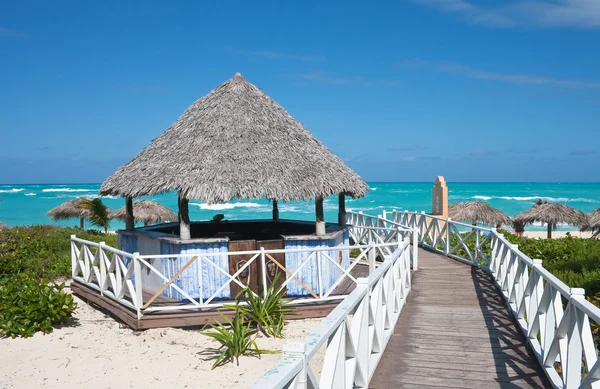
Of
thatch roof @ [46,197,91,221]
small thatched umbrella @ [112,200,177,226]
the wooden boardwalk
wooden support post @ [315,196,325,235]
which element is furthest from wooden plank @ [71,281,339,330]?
thatch roof @ [46,197,91,221]

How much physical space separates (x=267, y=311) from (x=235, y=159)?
293 cm

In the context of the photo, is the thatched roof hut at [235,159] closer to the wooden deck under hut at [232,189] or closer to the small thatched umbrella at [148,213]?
the wooden deck under hut at [232,189]

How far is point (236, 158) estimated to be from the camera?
10008mm

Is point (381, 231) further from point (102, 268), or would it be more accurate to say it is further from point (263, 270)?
point (102, 268)

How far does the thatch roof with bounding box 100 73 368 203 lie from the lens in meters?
9.62

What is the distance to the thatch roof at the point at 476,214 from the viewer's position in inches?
926

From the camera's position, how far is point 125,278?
8820mm

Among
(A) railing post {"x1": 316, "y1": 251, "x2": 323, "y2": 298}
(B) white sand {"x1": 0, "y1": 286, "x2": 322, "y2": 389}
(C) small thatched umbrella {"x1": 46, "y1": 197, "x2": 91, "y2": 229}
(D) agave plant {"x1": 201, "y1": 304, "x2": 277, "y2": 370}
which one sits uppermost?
(C) small thatched umbrella {"x1": 46, "y1": 197, "x2": 91, "y2": 229}

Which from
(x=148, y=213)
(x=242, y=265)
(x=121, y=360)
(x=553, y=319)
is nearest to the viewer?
(x=553, y=319)

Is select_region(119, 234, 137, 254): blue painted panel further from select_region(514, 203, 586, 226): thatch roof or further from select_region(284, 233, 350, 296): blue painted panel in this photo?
select_region(514, 203, 586, 226): thatch roof

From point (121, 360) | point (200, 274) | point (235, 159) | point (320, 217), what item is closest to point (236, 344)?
point (200, 274)

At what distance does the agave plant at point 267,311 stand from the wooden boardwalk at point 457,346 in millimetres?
2007

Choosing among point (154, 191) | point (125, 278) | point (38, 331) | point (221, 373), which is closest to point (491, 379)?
point (221, 373)

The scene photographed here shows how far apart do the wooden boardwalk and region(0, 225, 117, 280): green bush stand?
29.8ft
